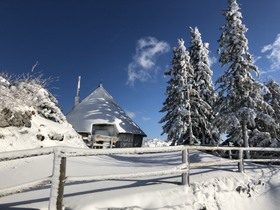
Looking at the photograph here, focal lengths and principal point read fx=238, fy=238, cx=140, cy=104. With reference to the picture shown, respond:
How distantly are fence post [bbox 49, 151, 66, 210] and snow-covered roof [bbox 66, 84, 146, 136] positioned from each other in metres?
21.8

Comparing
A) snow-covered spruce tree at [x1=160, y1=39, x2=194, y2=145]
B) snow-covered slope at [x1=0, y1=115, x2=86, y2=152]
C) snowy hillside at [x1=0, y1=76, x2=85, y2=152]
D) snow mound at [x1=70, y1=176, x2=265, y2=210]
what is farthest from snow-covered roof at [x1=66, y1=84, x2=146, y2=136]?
snow mound at [x1=70, y1=176, x2=265, y2=210]

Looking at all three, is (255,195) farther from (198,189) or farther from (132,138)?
(132,138)

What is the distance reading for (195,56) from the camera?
27.9 m

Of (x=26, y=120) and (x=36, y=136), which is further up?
(x=26, y=120)

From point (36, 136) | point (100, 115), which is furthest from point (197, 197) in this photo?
point (100, 115)

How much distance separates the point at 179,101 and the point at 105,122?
8357 millimetres

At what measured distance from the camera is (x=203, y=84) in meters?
26.5

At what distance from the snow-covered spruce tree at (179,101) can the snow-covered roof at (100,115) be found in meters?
4.50

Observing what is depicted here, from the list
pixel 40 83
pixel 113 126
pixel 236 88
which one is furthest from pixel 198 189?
pixel 113 126

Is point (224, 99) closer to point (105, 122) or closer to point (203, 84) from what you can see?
point (203, 84)

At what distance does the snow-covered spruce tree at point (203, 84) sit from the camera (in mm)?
24609

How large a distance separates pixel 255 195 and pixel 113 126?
20.3m

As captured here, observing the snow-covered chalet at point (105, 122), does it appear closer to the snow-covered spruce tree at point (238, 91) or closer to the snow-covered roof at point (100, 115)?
Answer: the snow-covered roof at point (100, 115)

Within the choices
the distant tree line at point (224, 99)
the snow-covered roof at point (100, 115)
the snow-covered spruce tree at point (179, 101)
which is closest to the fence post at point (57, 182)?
the distant tree line at point (224, 99)
